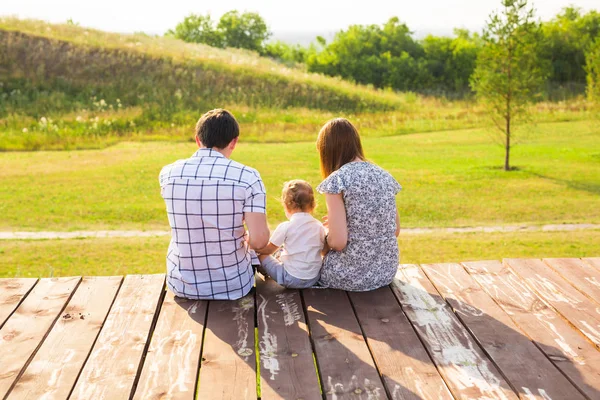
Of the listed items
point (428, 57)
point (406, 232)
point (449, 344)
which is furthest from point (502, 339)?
point (428, 57)

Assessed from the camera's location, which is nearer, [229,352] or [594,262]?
[229,352]

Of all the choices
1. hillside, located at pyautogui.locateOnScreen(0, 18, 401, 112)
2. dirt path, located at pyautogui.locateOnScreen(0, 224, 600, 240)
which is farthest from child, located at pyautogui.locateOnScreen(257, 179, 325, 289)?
hillside, located at pyautogui.locateOnScreen(0, 18, 401, 112)

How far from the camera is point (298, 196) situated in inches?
179

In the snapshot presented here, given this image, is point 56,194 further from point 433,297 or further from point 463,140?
point 463,140

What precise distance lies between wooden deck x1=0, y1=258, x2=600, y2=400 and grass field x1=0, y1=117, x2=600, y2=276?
2.78 metres

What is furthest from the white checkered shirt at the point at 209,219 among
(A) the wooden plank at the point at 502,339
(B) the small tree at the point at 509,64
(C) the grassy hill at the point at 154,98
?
(C) the grassy hill at the point at 154,98

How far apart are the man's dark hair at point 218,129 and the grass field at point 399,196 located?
2694 millimetres

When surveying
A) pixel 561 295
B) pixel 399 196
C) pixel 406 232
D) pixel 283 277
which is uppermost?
pixel 283 277

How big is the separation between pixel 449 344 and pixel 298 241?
4.38ft

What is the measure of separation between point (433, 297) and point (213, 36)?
186ft

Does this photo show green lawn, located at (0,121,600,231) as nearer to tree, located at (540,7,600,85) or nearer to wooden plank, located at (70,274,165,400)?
wooden plank, located at (70,274,165,400)

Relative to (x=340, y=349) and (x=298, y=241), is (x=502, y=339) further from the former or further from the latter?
(x=298, y=241)

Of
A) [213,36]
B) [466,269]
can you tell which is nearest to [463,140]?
[466,269]

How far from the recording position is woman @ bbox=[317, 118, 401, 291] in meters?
4.37
